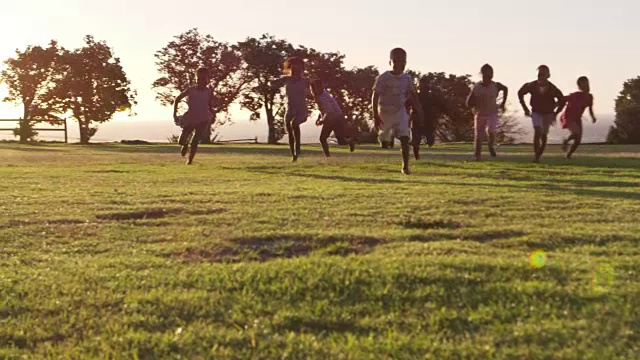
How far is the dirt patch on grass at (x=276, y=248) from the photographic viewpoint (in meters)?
5.29

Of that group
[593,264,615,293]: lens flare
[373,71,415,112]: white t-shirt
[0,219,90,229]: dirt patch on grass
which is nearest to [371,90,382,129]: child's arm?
[373,71,415,112]: white t-shirt

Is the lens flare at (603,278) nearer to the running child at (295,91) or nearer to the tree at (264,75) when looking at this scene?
the running child at (295,91)

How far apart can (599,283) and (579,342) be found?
94 centimetres

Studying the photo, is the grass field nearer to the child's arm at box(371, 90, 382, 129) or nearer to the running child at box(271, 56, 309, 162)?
the child's arm at box(371, 90, 382, 129)

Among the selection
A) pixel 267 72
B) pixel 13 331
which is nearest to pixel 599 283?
pixel 13 331

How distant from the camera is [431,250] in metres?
5.29

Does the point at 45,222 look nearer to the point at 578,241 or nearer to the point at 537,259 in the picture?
the point at 537,259

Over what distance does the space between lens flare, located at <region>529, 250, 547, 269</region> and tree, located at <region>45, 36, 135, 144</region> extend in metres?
46.4

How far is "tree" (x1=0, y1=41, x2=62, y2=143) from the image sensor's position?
162ft

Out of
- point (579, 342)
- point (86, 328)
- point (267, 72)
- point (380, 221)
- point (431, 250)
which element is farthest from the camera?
point (267, 72)

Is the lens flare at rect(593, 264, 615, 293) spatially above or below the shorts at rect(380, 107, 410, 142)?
below

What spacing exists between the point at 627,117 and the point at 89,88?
113ft

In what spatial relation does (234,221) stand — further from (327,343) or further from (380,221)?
(327,343)

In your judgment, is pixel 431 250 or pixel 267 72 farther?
pixel 267 72
